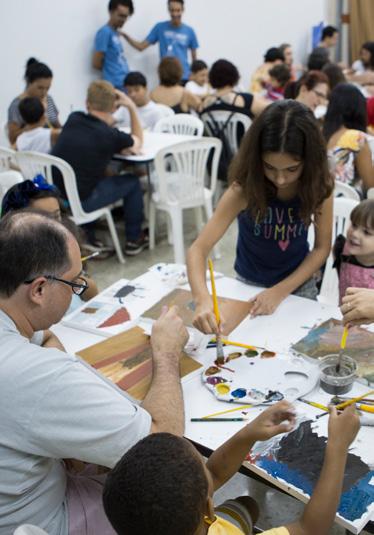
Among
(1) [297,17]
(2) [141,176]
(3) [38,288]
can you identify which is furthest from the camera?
(1) [297,17]

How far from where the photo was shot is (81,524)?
1.25 meters

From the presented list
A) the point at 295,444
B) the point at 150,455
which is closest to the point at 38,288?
the point at 150,455

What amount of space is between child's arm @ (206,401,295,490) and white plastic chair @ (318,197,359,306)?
→ 1236mm

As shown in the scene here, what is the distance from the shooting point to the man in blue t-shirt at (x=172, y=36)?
22.3 feet

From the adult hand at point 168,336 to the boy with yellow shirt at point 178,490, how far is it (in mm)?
540

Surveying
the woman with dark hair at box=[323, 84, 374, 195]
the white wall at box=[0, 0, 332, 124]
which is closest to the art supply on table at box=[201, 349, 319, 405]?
the woman with dark hair at box=[323, 84, 374, 195]

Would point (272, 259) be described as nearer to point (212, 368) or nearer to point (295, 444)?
point (212, 368)

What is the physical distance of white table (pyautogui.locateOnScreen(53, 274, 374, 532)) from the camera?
1.28 metres

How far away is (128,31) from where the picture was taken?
6730mm

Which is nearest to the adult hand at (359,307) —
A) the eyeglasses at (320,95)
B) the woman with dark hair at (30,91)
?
the eyeglasses at (320,95)

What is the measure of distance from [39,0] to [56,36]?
38cm

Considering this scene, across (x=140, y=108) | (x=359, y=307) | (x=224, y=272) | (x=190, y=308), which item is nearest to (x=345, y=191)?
(x=190, y=308)

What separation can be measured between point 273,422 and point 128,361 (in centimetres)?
53

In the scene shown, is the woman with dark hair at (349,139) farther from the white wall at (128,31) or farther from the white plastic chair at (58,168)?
the white wall at (128,31)
